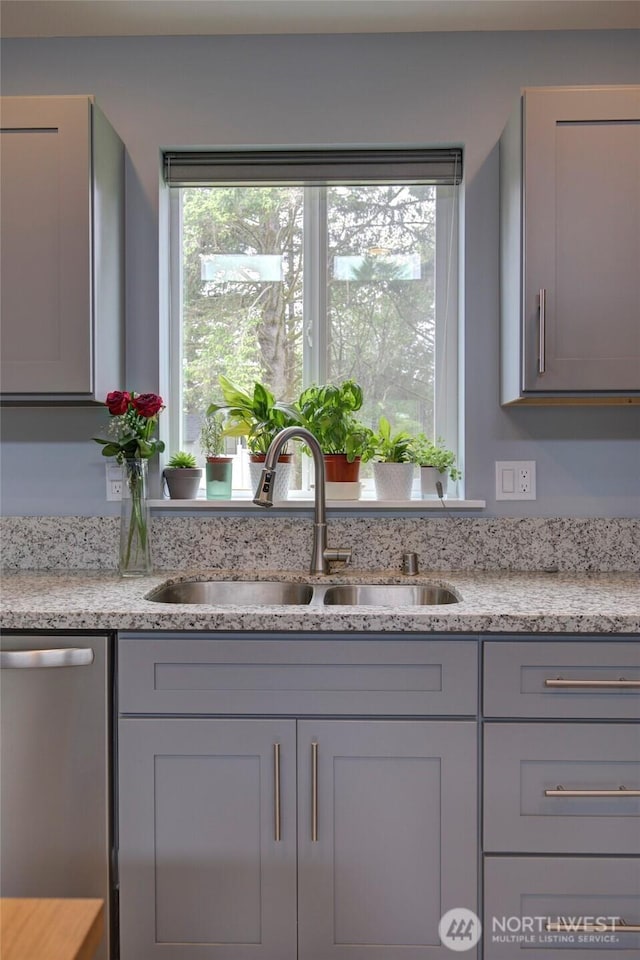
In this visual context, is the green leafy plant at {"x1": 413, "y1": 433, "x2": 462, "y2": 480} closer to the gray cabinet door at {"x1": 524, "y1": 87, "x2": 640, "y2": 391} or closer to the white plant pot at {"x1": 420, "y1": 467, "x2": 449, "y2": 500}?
the white plant pot at {"x1": 420, "y1": 467, "x2": 449, "y2": 500}

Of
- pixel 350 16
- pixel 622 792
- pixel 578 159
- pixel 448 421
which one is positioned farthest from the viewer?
pixel 448 421

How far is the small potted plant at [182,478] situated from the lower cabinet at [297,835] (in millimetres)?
769

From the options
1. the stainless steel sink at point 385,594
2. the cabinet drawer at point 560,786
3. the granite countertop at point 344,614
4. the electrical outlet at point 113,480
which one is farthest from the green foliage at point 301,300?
the cabinet drawer at point 560,786

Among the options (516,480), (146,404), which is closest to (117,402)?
(146,404)

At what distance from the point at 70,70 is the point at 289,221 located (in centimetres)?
79

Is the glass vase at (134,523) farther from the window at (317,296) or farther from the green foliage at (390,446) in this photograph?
the green foliage at (390,446)

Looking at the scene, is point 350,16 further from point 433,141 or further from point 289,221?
point 289,221

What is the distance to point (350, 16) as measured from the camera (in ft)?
6.23

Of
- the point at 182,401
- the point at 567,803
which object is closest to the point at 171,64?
the point at 182,401

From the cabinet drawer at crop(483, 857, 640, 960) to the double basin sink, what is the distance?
0.62 m

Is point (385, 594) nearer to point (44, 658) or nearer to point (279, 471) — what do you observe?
point (279, 471)

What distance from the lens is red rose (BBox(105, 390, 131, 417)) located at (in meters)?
1.79

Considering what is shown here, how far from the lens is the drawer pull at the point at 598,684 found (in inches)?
53.7

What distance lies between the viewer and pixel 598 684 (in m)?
1.37
